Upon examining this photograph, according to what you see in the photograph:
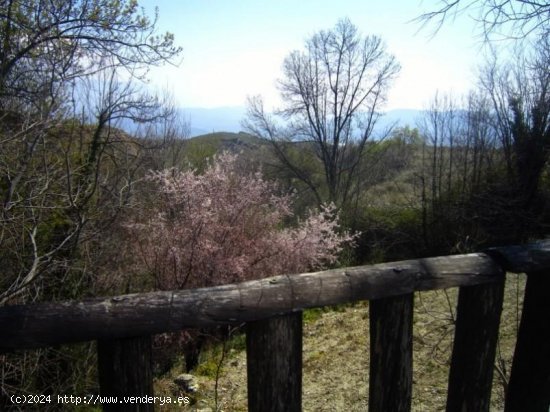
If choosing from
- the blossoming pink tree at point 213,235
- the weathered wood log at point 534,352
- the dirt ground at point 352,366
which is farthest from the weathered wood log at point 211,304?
the blossoming pink tree at point 213,235

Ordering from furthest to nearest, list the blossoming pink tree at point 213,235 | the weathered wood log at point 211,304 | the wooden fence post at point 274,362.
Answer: the blossoming pink tree at point 213,235, the wooden fence post at point 274,362, the weathered wood log at point 211,304

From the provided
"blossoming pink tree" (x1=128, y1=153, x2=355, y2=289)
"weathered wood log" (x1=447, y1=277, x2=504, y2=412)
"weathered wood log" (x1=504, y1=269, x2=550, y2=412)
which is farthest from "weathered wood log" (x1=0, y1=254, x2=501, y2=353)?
"blossoming pink tree" (x1=128, y1=153, x2=355, y2=289)

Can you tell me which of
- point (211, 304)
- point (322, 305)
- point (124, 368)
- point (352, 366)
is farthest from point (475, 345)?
point (352, 366)

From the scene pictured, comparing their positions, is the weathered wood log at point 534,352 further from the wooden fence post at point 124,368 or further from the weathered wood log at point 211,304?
the wooden fence post at point 124,368

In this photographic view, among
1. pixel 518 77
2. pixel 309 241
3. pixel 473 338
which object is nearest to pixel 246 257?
pixel 309 241

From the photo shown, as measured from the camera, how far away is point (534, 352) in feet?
5.09

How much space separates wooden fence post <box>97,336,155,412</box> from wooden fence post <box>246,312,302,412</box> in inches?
10.7

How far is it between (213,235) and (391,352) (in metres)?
6.34

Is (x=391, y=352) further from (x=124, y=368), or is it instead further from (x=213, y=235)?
(x=213, y=235)

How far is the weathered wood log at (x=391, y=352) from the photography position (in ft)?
4.35

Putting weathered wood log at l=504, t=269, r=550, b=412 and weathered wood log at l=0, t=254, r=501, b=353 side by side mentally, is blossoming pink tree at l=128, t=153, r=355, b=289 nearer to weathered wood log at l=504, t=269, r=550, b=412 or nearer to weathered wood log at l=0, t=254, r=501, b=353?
weathered wood log at l=504, t=269, r=550, b=412

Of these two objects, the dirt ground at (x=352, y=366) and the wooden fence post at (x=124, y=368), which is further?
the dirt ground at (x=352, y=366)

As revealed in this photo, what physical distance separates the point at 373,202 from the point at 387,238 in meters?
3.19

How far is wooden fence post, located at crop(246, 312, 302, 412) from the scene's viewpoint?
1.18m
